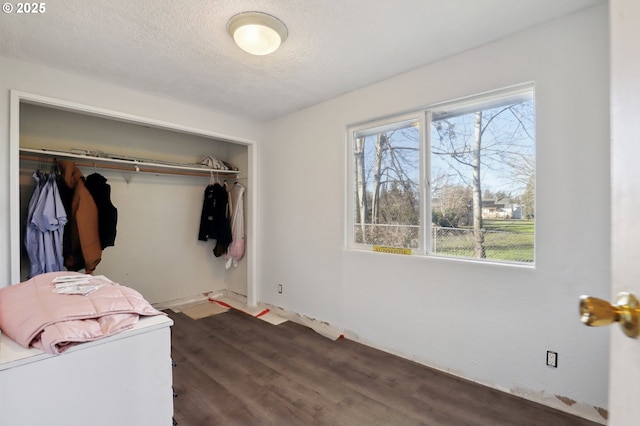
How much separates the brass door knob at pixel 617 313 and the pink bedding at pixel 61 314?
1.40 meters

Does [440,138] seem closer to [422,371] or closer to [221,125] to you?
[422,371]

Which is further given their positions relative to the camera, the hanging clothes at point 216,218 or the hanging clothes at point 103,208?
the hanging clothes at point 216,218

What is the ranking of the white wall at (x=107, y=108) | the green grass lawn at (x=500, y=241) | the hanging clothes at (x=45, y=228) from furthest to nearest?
the hanging clothes at (x=45, y=228) → the white wall at (x=107, y=108) → the green grass lawn at (x=500, y=241)

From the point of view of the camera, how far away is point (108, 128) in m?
3.33

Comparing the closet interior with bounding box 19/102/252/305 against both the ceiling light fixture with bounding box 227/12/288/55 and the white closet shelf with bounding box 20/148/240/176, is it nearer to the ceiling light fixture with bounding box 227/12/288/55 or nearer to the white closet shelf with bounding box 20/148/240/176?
the white closet shelf with bounding box 20/148/240/176

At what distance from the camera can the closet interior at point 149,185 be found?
2.89 meters

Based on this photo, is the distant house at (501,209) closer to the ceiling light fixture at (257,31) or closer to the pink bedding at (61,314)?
the ceiling light fixture at (257,31)

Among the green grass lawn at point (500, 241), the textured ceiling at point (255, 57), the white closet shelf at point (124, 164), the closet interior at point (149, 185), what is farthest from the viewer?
the closet interior at point (149, 185)

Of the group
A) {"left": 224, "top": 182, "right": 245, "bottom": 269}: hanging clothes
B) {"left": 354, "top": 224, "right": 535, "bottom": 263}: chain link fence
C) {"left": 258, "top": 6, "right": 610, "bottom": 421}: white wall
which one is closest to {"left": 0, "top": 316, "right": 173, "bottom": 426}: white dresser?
{"left": 258, "top": 6, "right": 610, "bottom": 421}: white wall

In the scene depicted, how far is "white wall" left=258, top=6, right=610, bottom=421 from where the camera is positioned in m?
1.67

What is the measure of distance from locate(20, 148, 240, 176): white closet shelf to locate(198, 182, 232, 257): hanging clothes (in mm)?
294

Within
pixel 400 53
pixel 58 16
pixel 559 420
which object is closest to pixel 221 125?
pixel 58 16

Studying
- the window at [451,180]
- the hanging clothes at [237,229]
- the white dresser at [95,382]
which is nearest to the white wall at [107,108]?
the hanging clothes at [237,229]

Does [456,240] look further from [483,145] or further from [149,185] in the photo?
[149,185]
